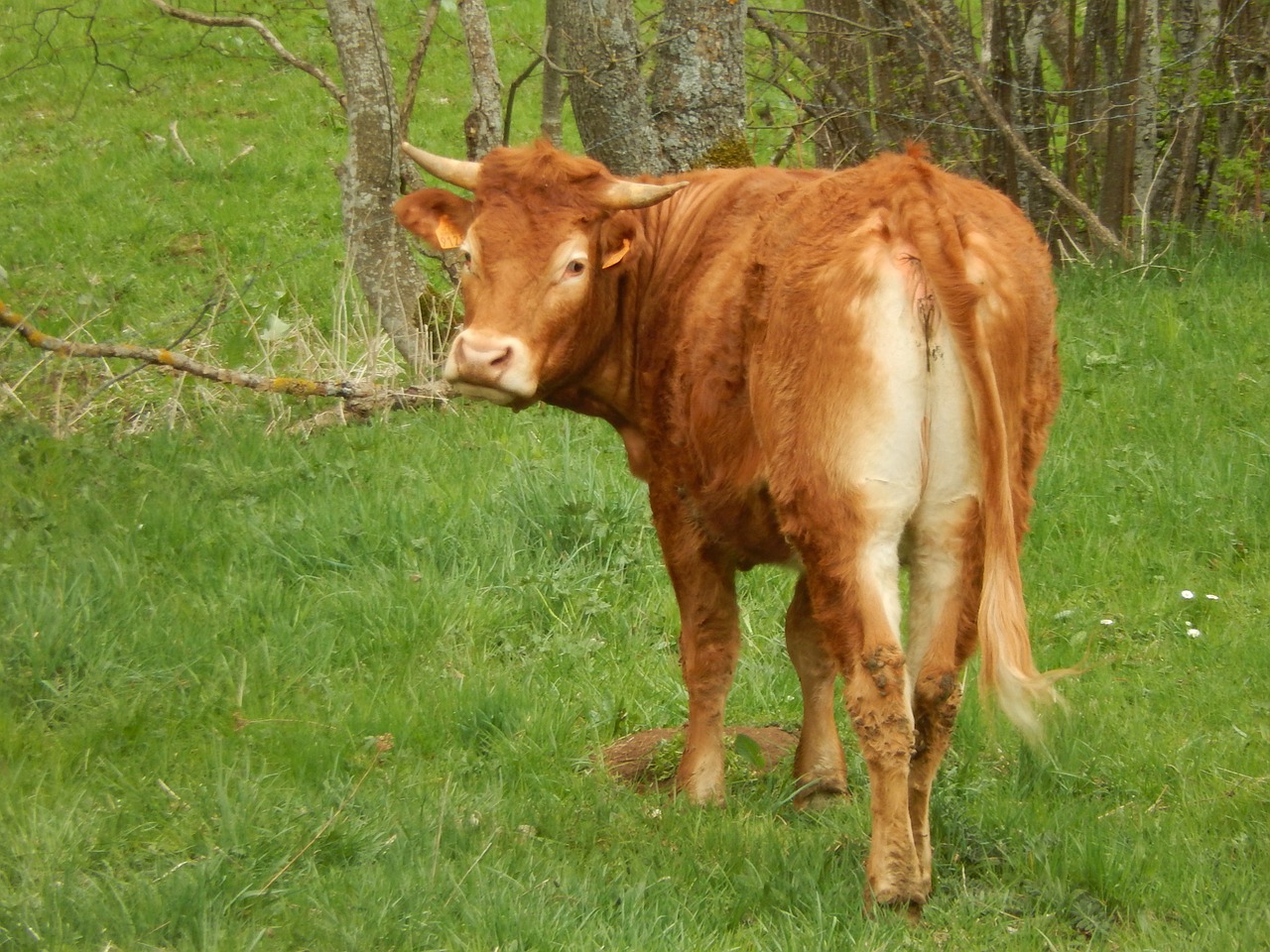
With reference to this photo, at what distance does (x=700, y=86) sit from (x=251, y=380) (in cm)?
287

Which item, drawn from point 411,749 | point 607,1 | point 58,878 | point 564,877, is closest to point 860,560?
point 564,877

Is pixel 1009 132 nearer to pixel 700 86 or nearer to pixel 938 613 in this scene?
pixel 700 86

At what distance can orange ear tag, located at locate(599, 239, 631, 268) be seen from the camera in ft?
14.5

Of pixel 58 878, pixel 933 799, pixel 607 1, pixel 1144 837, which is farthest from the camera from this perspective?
pixel 607 1

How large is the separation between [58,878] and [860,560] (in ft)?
7.15

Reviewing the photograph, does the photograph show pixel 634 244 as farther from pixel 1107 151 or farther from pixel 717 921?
pixel 1107 151

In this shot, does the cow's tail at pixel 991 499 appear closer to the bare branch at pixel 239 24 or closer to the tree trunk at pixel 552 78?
the tree trunk at pixel 552 78

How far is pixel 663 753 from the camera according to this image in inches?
192

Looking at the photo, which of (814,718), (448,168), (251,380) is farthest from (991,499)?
(251,380)

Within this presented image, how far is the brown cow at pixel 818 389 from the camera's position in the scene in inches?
137

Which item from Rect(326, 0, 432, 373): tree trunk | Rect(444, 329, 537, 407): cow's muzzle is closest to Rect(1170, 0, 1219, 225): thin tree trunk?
Rect(326, 0, 432, 373): tree trunk

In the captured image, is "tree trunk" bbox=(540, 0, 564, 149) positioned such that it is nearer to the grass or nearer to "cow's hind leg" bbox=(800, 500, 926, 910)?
the grass

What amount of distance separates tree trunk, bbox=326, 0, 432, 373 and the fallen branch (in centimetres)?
40

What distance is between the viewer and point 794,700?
17.6 ft
